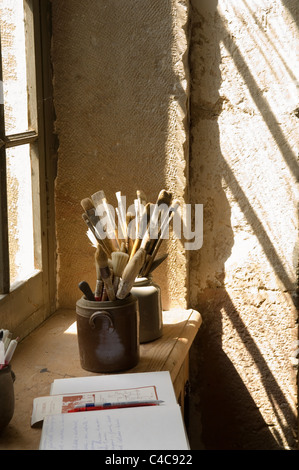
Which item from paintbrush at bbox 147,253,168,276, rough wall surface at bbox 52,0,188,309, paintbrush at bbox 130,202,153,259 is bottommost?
paintbrush at bbox 147,253,168,276

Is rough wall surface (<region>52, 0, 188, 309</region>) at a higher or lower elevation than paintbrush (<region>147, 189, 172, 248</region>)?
higher

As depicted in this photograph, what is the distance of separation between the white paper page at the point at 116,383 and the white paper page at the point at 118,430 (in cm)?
11

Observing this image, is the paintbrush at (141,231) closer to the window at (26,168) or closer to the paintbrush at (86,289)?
the paintbrush at (86,289)

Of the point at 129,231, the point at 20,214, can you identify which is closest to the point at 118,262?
the point at 129,231

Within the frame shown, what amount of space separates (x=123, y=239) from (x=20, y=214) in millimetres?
320

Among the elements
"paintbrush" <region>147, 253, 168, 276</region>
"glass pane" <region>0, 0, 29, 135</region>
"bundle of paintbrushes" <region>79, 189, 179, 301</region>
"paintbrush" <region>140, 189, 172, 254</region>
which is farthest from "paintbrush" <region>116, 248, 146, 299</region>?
"glass pane" <region>0, 0, 29, 135</region>

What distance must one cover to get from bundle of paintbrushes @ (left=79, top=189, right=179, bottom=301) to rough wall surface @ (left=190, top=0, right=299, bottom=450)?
0.24 meters

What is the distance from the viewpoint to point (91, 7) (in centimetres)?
169

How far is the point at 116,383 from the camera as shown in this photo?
4.32 feet

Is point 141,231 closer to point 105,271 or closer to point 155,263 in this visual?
point 155,263

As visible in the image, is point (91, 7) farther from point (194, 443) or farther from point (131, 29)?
point (194, 443)

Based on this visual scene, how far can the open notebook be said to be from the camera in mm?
1047

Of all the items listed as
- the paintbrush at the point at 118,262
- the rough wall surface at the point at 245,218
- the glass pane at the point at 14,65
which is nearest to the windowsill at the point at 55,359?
the rough wall surface at the point at 245,218

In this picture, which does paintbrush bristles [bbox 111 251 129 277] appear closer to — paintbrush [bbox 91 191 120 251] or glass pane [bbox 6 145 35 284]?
paintbrush [bbox 91 191 120 251]
